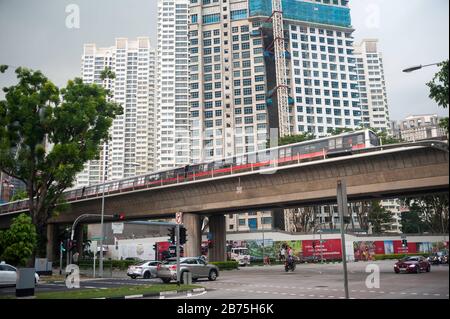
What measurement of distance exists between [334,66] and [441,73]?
106m

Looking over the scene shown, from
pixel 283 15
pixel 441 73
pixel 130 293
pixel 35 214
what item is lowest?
pixel 130 293

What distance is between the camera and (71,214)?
56.8 meters

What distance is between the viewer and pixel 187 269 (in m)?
25.4

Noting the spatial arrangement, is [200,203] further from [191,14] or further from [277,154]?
[191,14]

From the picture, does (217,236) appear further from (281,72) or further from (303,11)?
(303,11)

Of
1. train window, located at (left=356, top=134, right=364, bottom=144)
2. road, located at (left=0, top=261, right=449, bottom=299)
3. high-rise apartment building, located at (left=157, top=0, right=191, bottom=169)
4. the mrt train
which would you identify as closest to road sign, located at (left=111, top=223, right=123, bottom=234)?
the mrt train

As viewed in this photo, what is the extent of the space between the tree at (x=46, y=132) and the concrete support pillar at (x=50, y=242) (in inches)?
1170

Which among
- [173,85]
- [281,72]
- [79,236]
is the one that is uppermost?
[173,85]

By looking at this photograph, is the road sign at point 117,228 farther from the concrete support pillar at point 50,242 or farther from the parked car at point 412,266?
the parked car at point 412,266

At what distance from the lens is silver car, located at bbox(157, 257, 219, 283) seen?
1005 inches

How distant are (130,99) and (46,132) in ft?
441

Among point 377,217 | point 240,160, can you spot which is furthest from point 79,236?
point 377,217

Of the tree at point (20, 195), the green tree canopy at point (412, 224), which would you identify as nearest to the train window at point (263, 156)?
the tree at point (20, 195)
